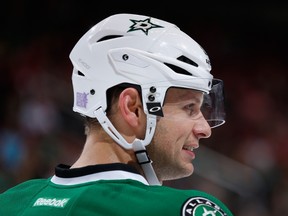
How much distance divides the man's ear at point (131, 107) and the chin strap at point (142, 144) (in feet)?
0.12

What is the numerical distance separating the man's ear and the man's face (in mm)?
57

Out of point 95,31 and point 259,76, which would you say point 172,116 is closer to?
point 95,31

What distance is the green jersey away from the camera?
1.79 m

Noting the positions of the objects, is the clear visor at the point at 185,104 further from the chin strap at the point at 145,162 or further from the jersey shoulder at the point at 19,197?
the jersey shoulder at the point at 19,197

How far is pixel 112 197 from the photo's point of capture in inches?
71.6

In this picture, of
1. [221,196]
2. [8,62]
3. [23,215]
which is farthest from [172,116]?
[8,62]

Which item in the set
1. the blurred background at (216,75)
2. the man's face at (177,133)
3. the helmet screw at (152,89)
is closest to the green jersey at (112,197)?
the man's face at (177,133)

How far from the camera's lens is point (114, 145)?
78.6 inches

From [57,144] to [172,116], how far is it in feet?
11.8

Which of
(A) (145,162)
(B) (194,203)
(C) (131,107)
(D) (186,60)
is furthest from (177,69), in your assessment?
(B) (194,203)

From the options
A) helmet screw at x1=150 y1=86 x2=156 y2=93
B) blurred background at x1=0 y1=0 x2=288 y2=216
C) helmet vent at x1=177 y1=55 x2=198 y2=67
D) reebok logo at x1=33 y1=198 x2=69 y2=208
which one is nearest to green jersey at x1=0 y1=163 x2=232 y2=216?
reebok logo at x1=33 y1=198 x2=69 y2=208

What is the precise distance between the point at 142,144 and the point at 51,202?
0.91 ft

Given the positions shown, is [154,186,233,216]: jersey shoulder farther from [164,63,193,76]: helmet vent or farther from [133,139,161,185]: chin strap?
[164,63,193,76]: helmet vent

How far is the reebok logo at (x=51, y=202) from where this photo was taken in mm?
1869
